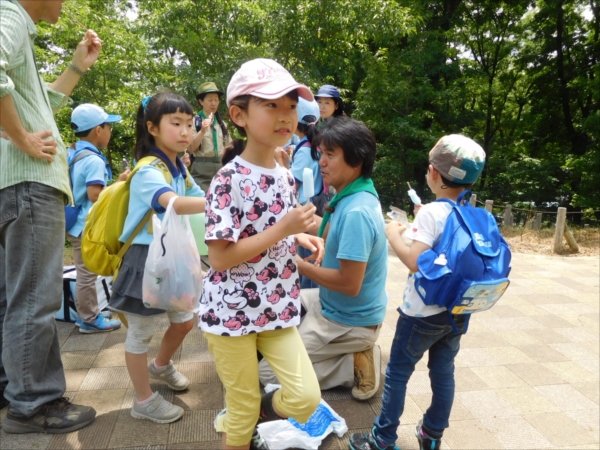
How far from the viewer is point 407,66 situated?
1333 centimetres

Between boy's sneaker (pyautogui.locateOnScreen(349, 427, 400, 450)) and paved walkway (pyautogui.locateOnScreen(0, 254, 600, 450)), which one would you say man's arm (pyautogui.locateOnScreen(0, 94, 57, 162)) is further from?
boy's sneaker (pyautogui.locateOnScreen(349, 427, 400, 450))

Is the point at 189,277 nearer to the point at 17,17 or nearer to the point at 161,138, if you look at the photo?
the point at 161,138

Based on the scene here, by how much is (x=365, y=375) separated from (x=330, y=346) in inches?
10.6

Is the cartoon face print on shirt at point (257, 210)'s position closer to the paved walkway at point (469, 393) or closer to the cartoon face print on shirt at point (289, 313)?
the cartoon face print on shirt at point (289, 313)

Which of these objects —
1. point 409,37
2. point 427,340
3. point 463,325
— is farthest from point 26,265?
point 409,37

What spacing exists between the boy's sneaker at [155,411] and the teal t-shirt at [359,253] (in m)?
0.96

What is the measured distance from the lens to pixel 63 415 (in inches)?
82.7

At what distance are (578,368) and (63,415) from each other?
3.29 metres

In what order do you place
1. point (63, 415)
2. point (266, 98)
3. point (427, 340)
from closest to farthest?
point (266, 98) < point (427, 340) < point (63, 415)

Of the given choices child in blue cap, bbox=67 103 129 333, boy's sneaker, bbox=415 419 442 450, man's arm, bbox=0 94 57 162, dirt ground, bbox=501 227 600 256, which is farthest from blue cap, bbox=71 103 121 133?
dirt ground, bbox=501 227 600 256

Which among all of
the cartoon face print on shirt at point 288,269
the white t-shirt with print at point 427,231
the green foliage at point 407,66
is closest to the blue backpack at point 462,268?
the white t-shirt with print at point 427,231

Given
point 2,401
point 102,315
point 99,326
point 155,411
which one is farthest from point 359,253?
point 102,315

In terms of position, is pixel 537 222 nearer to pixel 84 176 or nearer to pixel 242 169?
pixel 84 176

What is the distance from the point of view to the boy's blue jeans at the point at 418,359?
6.03 feet
